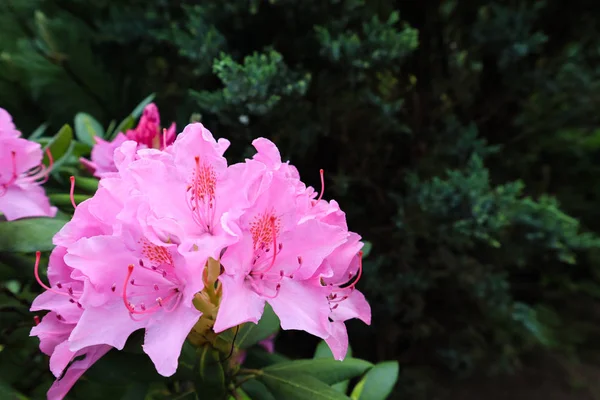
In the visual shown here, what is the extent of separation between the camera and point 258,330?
2.74ft

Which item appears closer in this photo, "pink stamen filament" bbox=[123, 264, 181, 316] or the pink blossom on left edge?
"pink stamen filament" bbox=[123, 264, 181, 316]

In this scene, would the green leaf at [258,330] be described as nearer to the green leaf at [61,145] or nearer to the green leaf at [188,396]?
the green leaf at [188,396]

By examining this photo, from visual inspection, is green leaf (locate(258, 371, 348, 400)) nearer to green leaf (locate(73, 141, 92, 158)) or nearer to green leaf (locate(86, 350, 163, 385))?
green leaf (locate(86, 350, 163, 385))

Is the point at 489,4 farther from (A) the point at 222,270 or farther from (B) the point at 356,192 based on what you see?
(A) the point at 222,270

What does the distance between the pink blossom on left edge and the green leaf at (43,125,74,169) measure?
0.14 m

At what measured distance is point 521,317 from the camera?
1.89 meters

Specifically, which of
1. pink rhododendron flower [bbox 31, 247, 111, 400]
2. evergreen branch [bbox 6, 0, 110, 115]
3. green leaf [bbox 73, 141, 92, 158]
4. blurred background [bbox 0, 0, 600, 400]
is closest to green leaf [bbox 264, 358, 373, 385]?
pink rhododendron flower [bbox 31, 247, 111, 400]

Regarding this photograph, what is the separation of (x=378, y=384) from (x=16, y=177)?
2.40 ft

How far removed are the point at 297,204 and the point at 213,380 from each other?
266mm

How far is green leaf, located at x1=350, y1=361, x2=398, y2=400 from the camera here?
1046 millimetres

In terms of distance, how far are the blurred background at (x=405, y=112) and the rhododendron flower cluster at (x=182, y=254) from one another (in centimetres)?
82

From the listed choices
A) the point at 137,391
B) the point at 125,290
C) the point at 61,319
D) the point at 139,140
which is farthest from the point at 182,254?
the point at 139,140

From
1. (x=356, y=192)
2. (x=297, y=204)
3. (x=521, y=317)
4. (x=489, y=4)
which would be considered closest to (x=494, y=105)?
(x=489, y=4)

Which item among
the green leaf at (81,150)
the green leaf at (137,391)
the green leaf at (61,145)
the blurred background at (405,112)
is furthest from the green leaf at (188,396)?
the blurred background at (405,112)
